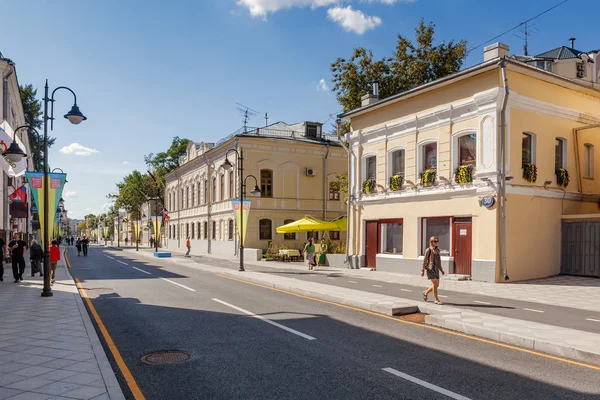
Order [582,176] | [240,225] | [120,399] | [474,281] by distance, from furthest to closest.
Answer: [240,225] → [582,176] → [474,281] → [120,399]

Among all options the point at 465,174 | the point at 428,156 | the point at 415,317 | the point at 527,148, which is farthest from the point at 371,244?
the point at 415,317

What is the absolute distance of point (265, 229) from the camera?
38750mm

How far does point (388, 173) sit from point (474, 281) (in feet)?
25.0

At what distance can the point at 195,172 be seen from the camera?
167 ft

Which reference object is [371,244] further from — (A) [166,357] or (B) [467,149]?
(A) [166,357]

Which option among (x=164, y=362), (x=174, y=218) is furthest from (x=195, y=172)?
(x=164, y=362)

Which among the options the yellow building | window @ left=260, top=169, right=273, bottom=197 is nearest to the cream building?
window @ left=260, top=169, right=273, bottom=197

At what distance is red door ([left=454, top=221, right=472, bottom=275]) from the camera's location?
62.2 feet

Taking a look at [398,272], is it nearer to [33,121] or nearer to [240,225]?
[240,225]

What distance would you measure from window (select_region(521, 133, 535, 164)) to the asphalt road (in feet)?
40.4

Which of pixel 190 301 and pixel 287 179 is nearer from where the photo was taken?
pixel 190 301

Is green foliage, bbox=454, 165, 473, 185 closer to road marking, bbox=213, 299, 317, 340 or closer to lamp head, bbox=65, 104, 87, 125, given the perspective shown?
road marking, bbox=213, 299, 317, 340

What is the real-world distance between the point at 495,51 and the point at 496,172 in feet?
16.6

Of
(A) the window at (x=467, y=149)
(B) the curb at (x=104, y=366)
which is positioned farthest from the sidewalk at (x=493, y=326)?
(A) the window at (x=467, y=149)
